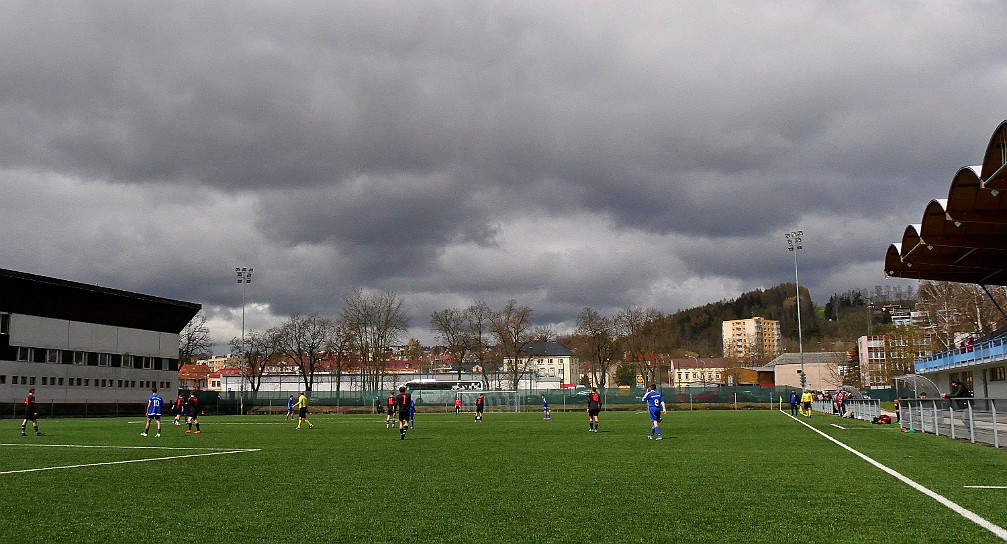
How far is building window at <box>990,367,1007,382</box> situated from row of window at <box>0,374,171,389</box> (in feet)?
216

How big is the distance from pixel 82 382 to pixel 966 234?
207ft

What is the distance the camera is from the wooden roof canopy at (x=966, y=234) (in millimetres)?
22234

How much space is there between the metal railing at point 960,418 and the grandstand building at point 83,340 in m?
57.0

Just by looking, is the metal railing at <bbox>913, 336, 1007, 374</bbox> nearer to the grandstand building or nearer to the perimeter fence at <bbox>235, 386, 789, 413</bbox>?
the perimeter fence at <bbox>235, 386, 789, 413</bbox>

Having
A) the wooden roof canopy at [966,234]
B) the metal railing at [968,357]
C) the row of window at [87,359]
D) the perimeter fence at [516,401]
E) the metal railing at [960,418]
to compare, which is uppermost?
the wooden roof canopy at [966,234]

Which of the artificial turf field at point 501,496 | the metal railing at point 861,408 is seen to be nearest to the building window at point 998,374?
the metal railing at point 861,408

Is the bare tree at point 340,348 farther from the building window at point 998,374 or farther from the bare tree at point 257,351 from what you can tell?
the building window at point 998,374

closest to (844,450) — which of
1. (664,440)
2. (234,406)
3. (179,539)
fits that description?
(664,440)

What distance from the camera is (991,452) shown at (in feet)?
62.7

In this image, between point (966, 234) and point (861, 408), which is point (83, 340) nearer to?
point (861, 408)

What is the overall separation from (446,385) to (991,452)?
8887cm

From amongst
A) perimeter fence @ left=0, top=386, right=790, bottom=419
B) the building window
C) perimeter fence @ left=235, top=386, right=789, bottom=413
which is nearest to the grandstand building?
perimeter fence @ left=0, top=386, right=790, bottom=419

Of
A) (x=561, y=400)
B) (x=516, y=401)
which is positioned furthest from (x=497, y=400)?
(x=561, y=400)

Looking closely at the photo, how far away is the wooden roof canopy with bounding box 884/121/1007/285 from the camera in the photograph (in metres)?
22.2
